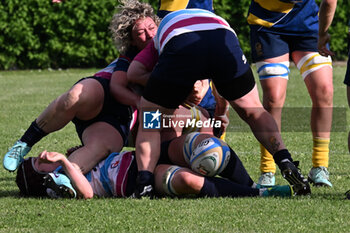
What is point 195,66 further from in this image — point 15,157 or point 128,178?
point 15,157

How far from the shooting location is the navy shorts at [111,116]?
5.24 m

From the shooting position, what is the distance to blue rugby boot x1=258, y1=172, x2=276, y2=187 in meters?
5.25

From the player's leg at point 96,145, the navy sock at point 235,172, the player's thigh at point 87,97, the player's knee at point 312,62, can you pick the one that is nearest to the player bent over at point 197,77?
the navy sock at point 235,172

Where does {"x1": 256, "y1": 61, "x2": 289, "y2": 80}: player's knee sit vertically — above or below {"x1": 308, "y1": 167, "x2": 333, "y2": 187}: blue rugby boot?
above

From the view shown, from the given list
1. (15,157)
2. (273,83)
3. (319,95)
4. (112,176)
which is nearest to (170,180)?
(112,176)

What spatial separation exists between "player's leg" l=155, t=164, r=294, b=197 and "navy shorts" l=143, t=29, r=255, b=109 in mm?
483

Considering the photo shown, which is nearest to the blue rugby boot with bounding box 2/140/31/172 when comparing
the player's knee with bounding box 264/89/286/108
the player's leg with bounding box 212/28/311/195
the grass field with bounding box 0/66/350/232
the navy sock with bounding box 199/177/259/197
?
the grass field with bounding box 0/66/350/232

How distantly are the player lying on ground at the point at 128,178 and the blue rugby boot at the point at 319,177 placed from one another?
0.58 m

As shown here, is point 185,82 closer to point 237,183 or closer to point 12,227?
point 237,183

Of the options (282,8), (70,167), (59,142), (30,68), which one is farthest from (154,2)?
(70,167)

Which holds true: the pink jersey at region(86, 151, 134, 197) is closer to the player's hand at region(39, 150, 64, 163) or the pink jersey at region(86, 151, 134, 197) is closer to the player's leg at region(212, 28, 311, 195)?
the player's hand at region(39, 150, 64, 163)

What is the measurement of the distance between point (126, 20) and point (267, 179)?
62.7 inches

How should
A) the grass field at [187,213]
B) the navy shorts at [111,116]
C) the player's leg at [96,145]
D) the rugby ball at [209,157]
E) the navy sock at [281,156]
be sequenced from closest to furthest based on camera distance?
1. the grass field at [187,213]
2. the rugby ball at [209,157]
3. the navy sock at [281,156]
4. the player's leg at [96,145]
5. the navy shorts at [111,116]

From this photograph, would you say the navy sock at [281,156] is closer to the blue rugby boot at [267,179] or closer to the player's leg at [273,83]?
the blue rugby boot at [267,179]
